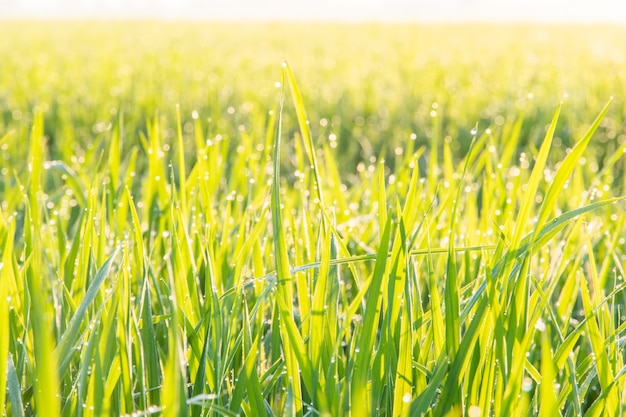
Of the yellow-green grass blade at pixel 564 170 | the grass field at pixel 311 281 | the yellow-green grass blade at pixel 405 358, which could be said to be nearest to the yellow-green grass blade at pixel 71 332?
the grass field at pixel 311 281

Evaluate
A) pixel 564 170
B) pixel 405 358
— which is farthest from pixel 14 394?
pixel 564 170

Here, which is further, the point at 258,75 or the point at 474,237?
the point at 258,75

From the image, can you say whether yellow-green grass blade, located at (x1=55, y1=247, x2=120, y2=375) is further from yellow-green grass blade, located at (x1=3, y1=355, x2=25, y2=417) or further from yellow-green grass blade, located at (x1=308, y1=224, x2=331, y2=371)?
yellow-green grass blade, located at (x1=308, y1=224, x2=331, y2=371)

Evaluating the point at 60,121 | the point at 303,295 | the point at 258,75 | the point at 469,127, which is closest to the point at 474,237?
the point at 303,295

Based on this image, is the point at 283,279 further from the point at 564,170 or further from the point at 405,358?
the point at 564,170

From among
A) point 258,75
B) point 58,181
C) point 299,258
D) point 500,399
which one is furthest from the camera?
point 258,75

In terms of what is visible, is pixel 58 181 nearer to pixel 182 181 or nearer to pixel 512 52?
pixel 182 181

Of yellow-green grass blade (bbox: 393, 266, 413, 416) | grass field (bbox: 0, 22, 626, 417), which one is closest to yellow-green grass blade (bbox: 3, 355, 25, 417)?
grass field (bbox: 0, 22, 626, 417)

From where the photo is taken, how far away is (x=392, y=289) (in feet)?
2.39

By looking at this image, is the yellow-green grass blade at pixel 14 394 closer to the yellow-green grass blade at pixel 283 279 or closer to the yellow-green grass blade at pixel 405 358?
the yellow-green grass blade at pixel 283 279

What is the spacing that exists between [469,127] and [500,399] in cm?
242

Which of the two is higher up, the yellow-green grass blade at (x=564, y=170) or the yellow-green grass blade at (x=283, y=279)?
the yellow-green grass blade at (x=564, y=170)

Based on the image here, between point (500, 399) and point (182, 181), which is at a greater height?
point (182, 181)

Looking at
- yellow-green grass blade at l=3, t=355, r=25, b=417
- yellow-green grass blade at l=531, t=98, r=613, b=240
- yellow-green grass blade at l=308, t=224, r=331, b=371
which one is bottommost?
yellow-green grass blade at l=3, t=355, r=25, b=417
